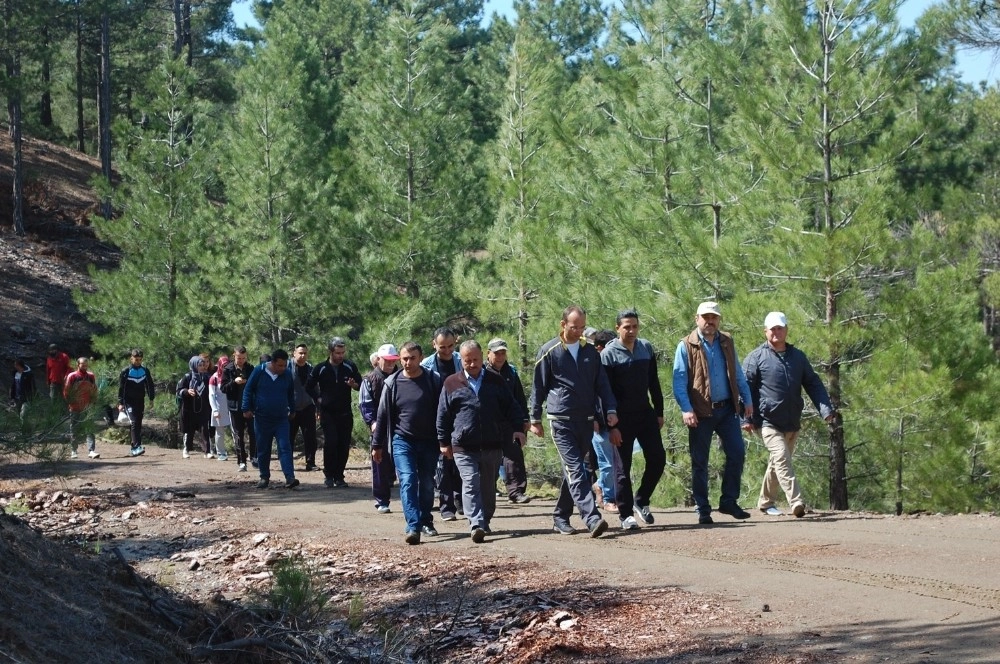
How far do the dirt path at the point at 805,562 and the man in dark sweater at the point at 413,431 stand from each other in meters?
0.36

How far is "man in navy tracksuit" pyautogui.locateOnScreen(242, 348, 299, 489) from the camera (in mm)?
14641

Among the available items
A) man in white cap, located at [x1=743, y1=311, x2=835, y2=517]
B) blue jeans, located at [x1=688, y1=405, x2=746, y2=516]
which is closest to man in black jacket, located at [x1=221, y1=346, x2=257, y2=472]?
blue jeans, located at [x1=688, y1=405, x2=746, y2=516]

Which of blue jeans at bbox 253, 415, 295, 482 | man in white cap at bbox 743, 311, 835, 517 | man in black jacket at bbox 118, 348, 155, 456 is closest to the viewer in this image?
man in white cap at bbox 743, 311, 835, 517

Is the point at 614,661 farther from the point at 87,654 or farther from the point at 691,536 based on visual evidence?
the point at 691,536

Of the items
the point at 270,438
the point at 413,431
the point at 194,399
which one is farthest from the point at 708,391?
the point at 194,399

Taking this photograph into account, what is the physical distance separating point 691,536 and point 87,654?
553 centimetres

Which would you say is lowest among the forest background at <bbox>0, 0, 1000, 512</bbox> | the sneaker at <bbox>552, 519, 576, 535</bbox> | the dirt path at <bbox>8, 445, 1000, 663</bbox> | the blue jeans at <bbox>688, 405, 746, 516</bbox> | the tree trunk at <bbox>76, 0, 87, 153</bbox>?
the dirt path at <bbox>8, 445, 1000, 663</bbox>

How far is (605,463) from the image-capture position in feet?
34.9

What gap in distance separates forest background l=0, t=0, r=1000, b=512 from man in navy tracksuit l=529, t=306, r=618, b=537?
4.87 m

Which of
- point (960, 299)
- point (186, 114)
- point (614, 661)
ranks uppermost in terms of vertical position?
point (186, 114)

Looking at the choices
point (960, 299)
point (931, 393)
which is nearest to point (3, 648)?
point (931, 393)

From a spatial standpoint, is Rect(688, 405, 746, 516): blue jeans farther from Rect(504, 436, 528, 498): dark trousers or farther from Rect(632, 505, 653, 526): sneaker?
Rect(504, 436, 528, 498): dark trousers

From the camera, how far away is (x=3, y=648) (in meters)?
5.34

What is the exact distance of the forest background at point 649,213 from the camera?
14383 millimetres
